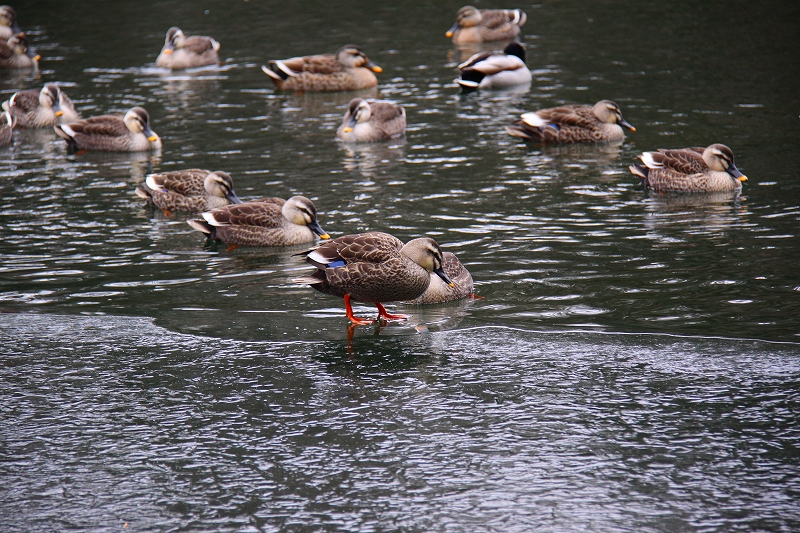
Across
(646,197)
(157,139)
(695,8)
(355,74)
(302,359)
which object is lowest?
(302,359)

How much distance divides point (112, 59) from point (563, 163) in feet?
41.9

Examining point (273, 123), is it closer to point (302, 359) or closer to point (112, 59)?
point (112, 59)

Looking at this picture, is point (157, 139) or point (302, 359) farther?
point (157, 139)

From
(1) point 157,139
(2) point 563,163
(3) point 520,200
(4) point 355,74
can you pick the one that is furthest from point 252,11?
(3) point 520,200

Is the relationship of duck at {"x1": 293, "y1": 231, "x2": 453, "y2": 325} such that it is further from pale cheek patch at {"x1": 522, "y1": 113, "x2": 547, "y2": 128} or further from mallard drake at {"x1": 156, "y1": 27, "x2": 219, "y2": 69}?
mallard drake at {"x1": 156, "y1": 27, "x2": 219, "y2": 69}

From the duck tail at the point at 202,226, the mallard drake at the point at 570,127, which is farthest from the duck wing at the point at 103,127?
the mallard drake at the point at 570,127

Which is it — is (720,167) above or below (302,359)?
above

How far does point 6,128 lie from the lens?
15656 mm

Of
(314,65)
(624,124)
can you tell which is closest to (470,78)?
(314,65)

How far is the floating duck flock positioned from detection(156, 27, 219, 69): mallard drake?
24 millimetres

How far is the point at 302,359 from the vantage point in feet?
22.1

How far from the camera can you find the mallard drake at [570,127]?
14695 millimetres

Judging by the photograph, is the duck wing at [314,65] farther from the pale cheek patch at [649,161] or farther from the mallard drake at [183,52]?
the pale cheek patch at [649,161]

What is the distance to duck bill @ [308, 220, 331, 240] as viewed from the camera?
1014cm
